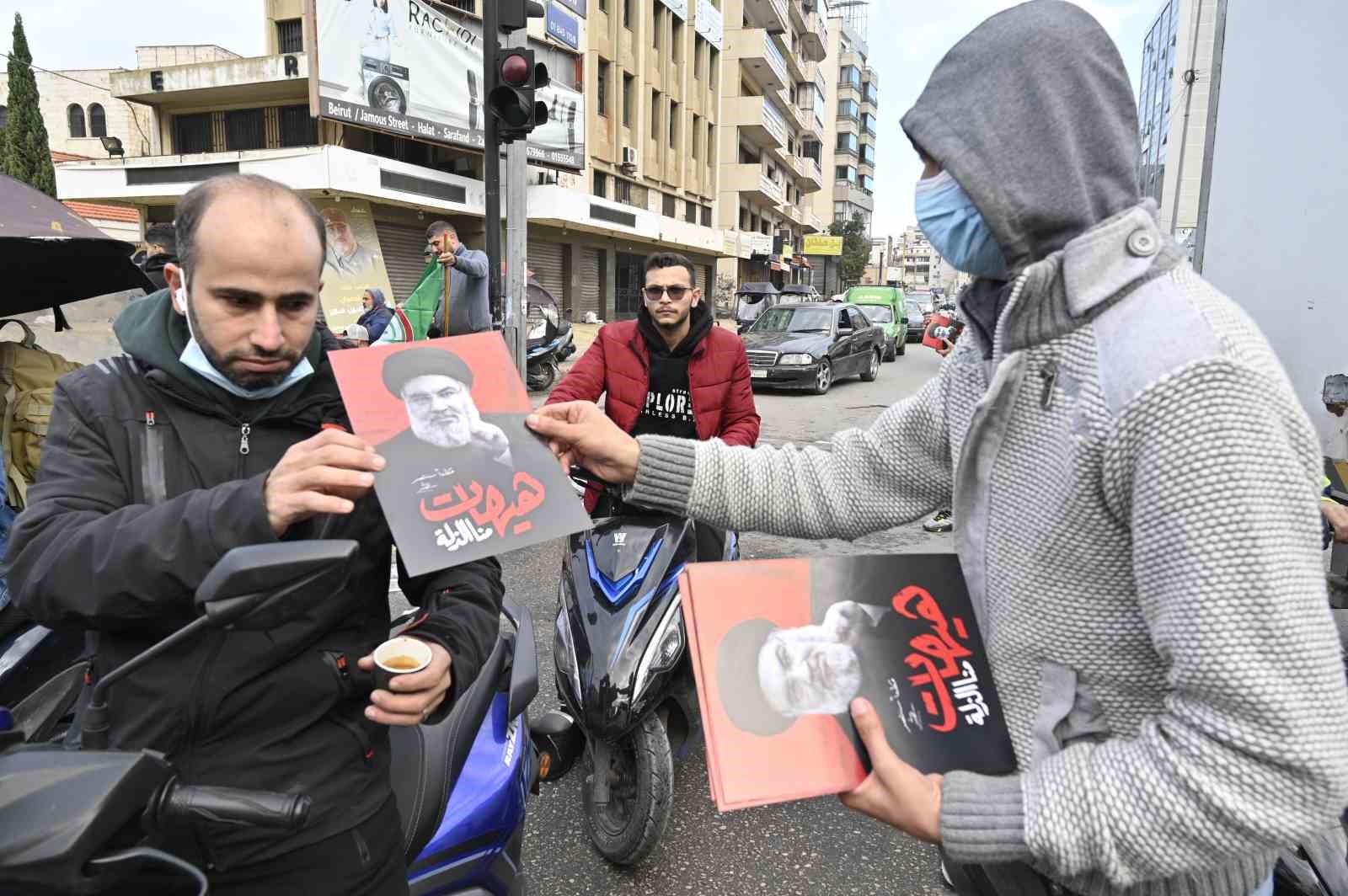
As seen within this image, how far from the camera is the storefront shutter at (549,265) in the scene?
28.4 m

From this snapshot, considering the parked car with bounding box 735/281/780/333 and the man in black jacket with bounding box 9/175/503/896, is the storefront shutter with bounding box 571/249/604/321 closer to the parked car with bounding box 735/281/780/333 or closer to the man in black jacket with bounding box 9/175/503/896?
the parked car with bounding box 735/281/780/333

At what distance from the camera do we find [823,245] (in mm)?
59531

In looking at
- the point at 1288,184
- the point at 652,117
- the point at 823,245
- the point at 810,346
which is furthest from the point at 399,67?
the point at 823,245

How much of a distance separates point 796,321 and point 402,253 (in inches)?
535

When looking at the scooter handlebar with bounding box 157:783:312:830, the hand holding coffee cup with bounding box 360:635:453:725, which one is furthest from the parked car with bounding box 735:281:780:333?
the scooter handlebar with bounding box 157:783:312:830

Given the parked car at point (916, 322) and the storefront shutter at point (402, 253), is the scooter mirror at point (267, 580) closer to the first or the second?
the storefront shutter at point (402, 253)

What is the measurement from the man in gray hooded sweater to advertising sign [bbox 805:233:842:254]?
198 feet

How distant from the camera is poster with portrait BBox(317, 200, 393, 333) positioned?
19.1m

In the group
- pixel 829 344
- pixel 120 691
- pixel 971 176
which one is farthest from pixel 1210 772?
pixel 829 344

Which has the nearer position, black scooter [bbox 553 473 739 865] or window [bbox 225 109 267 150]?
black scooter [bbox 553 473 739 865]

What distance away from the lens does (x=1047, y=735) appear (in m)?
1.07

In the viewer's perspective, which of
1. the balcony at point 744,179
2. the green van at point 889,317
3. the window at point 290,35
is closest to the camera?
the green van at point 889,317

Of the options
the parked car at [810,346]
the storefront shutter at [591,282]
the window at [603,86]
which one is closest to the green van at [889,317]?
the parked car at [810,346]

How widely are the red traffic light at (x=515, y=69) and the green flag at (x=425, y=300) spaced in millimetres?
1518
